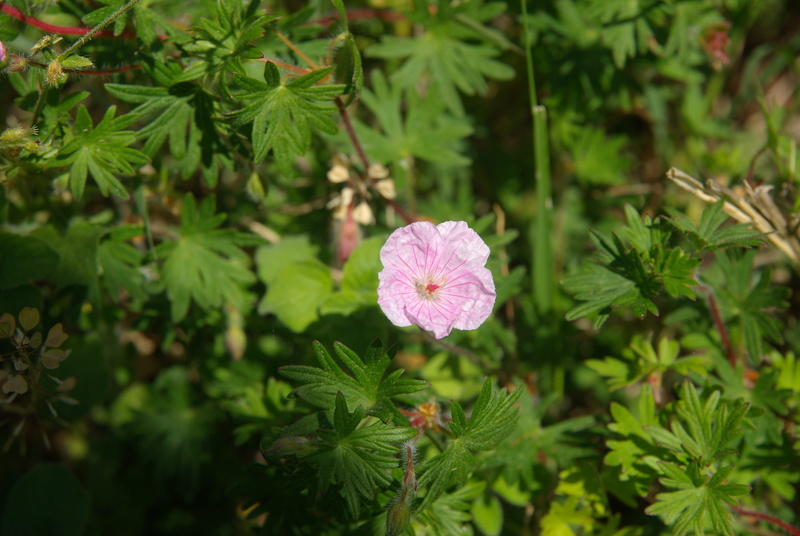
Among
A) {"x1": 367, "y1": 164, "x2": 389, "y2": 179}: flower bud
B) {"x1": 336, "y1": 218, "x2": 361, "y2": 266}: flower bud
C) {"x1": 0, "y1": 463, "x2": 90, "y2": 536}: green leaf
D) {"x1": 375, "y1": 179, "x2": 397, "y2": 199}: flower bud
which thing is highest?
{"x1": 367, "y1": 164, "x2": 389, "y2": 179}: flower bud

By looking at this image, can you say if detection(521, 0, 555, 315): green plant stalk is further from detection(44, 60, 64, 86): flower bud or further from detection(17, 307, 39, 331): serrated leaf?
detection(17, 307, 39, 331): serrated leaf

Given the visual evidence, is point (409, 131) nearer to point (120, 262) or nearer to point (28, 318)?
point (120, 262)

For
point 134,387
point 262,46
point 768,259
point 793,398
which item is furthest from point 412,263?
point 768,259

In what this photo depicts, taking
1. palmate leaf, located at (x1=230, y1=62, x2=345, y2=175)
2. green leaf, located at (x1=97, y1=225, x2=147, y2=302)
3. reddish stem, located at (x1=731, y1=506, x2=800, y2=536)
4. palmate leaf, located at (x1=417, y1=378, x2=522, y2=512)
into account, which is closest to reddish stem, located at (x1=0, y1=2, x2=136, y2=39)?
palmate leaf, located at (x1=230, y1=62, x2=345, y2=175)

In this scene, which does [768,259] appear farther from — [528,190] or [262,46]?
[262,46]

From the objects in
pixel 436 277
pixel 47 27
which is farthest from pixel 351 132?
pixel 47 27

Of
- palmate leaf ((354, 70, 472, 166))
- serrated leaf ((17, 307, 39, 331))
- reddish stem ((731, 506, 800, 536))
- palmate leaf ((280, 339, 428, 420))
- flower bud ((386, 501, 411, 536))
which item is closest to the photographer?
flower bud ((386, 501, 411, 536))

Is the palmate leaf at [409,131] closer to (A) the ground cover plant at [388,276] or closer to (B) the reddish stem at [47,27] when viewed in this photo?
(A) the ground cover plant at [388,276]

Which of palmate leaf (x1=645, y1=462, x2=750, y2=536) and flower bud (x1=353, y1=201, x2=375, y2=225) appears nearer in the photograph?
palmate leaf (x1=645, y1=462, x2=750, y2=536)
